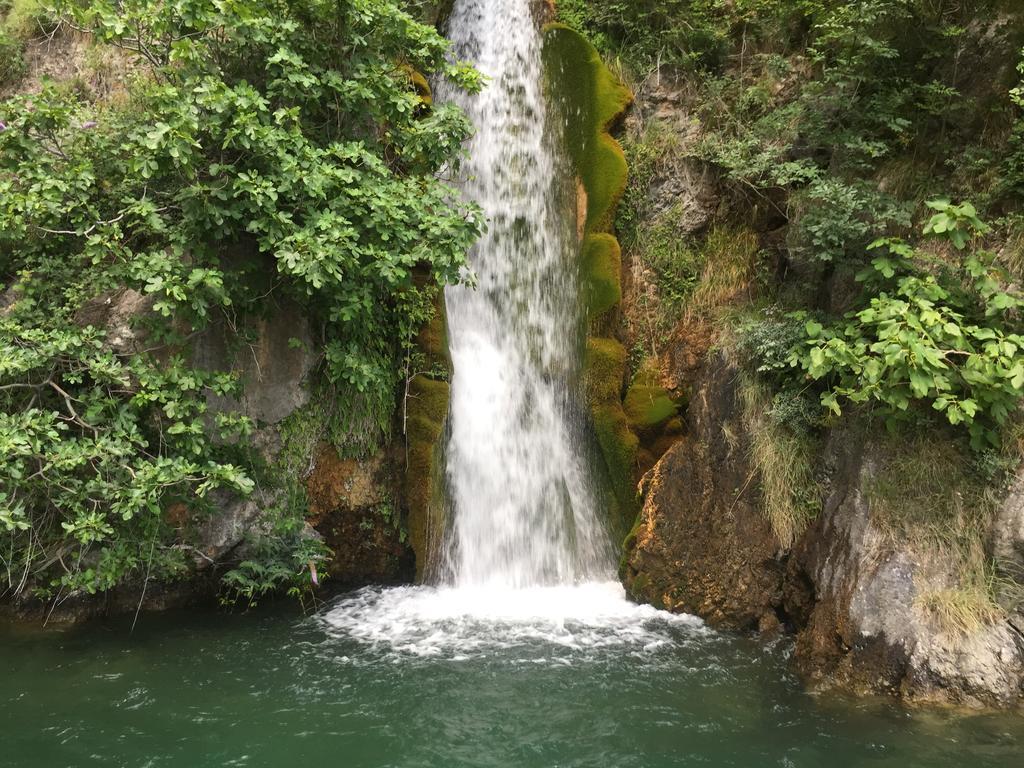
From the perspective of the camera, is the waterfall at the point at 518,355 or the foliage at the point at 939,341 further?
the waterfall at the point at 518,355

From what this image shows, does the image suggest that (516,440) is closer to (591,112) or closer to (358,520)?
A: (358,520)

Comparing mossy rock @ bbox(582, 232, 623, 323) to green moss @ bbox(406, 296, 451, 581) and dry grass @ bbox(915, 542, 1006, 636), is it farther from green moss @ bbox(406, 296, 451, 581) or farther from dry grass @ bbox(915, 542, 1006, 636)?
dry grass @ bbox(915, 542, 1006, 636)

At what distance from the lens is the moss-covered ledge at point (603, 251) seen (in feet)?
24.0

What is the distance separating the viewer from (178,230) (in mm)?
5668

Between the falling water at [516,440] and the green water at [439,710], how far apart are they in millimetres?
367

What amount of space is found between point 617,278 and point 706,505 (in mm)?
2699

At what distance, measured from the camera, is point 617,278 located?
7715 mm

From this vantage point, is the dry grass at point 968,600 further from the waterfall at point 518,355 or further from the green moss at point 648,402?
the waterfall at point 518,355

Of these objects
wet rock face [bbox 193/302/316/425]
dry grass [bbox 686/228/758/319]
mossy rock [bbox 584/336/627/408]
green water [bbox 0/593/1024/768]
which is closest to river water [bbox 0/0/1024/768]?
green water [bbox 0/593/1024/768]

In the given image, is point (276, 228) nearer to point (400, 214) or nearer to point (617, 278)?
point (400, 214)

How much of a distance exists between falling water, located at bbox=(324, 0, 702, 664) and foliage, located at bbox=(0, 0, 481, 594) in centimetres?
164

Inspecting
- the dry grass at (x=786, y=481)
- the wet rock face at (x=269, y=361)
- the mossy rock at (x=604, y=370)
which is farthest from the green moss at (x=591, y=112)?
the wet rock face at (x=269, y=361)

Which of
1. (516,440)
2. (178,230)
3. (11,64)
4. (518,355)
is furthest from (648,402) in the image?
(11,64)

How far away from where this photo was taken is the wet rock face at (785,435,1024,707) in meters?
4.75
